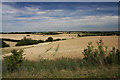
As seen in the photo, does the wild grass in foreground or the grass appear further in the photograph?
the wild grass in foreground

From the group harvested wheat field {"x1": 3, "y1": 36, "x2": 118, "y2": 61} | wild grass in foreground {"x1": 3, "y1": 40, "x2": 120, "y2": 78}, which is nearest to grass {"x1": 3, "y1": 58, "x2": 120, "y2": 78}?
wild grass in foreground {"x1": 3, "y1": 40, "x2": 120, "y2": 78}

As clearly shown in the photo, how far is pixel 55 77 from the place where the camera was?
16.9 ft

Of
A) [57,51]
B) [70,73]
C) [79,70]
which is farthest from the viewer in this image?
[57,51]

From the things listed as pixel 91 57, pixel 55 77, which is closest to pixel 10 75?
pixel 55 77

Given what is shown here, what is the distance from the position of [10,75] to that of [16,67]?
67 centimetres

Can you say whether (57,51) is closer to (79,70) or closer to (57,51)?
(57,51)

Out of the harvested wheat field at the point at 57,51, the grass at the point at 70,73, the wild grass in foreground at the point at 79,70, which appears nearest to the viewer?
the grass at the point at 70,73

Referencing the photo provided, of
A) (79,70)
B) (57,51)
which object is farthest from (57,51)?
(79,70)

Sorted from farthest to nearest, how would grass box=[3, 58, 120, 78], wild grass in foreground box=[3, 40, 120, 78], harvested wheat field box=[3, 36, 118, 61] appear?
harvested wheat field box=[3, 36, 118, 61], wild grass in foreground box=[3, 40, 120, 78], grass box=[3, 58, 120, 78]

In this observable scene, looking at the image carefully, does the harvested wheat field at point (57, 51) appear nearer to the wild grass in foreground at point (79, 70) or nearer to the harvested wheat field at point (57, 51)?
the harvested wheat field at point (57, 51)

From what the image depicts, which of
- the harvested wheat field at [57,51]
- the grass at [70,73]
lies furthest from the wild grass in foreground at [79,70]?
the harvested wheat field at [57,51]

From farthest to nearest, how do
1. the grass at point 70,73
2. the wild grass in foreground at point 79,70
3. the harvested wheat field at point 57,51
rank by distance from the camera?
the harvested wheat field at point 57,51 < the wild grass in foreground at point 79,70 < the grass at point 70,73

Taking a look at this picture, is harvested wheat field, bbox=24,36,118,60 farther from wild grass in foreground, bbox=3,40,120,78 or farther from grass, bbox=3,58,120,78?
grass, bbox=3,58,120,78

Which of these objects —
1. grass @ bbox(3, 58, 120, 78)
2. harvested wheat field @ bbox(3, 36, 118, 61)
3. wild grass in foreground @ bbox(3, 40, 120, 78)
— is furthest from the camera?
harvested wheat field @ bbox(3, 36, 118, 61)
